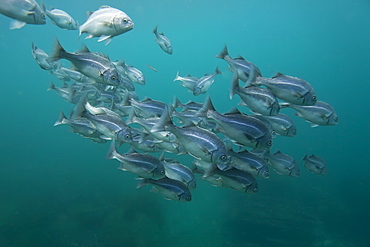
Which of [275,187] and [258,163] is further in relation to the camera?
[275,187]

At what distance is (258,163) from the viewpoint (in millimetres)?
4055

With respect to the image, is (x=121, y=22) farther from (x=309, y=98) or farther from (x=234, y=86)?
(x=309, y=98)

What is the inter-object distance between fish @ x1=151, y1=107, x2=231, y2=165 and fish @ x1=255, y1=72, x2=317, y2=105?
4.31 feet

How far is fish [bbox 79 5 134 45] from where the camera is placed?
3.59 metres

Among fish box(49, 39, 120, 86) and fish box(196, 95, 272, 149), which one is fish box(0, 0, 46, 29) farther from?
fish box(196, 95, 272, 149)

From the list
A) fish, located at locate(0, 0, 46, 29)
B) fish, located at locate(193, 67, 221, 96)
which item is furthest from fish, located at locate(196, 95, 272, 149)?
fish, located at locate(193, 67, 221, 96)

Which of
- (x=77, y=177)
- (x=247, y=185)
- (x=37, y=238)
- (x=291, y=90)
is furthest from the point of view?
(x=77, y=177)

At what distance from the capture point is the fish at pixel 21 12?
312cm

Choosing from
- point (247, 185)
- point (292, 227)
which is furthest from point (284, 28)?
point (247, 185)

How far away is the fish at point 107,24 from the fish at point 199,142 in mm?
1619

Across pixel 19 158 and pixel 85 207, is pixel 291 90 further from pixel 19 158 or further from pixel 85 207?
pixel 19 158

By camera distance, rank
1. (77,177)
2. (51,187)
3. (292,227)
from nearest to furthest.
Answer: (292,227) < (51,187) < (77,177)

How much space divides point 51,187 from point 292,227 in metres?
13.2

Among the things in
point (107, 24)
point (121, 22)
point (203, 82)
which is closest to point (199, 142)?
point (121, 22)
